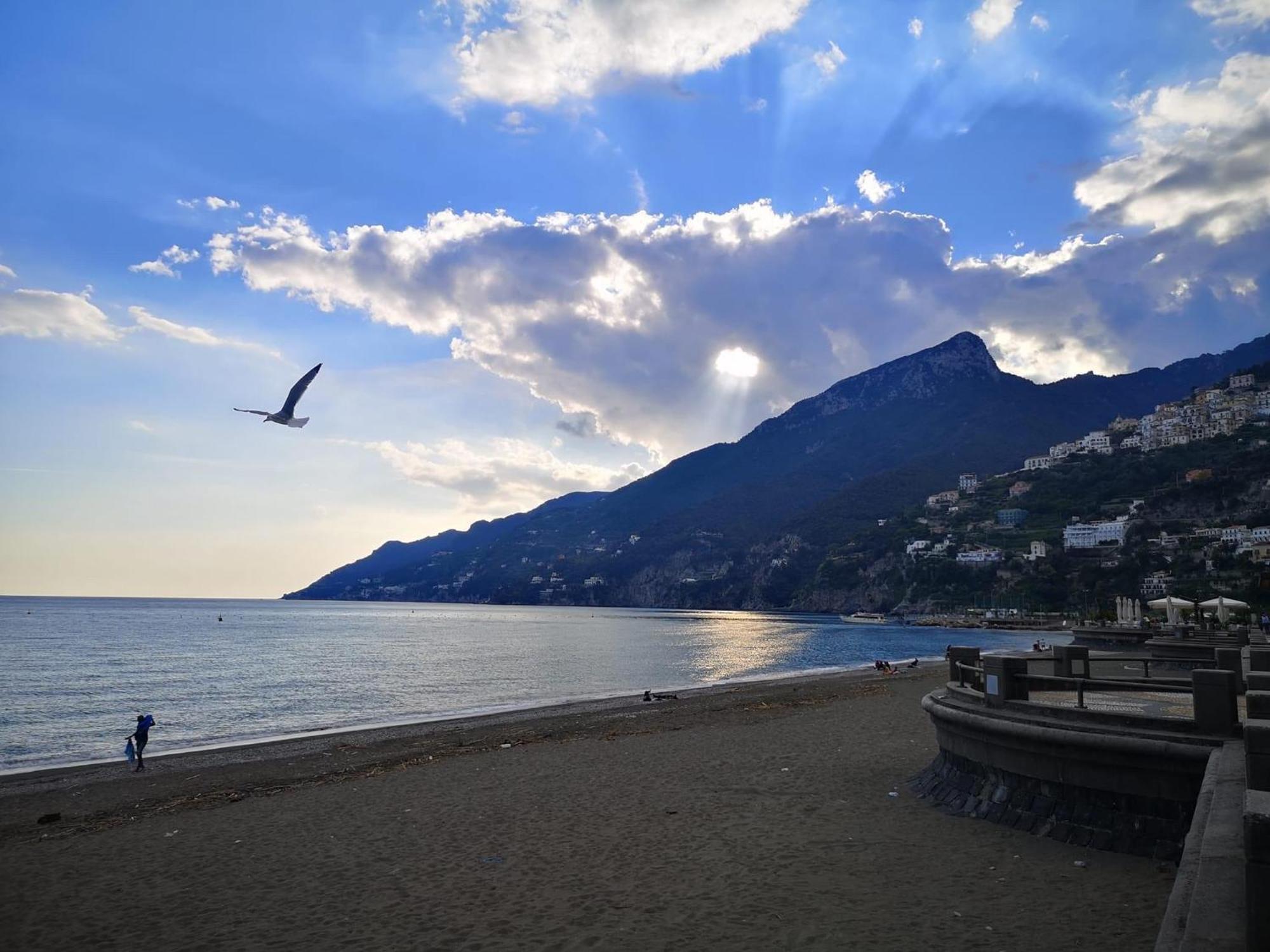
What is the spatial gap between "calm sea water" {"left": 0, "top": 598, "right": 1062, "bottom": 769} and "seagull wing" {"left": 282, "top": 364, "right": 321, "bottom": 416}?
17.0m

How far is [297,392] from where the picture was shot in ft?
61.2

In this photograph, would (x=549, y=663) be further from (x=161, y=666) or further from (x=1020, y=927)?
(x=1020, y=927)

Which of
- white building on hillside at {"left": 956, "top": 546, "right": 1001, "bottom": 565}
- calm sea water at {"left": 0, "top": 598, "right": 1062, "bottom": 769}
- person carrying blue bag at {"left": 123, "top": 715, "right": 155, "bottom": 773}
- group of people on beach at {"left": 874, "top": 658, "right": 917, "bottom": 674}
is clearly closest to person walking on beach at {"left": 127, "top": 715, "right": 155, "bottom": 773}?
person carrying blue bag at {"left": 123, "top": 715, "right": 155, "bottom": 773}

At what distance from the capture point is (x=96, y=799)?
61.8ft

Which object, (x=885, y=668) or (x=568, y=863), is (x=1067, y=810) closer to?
(x=568, y=863)

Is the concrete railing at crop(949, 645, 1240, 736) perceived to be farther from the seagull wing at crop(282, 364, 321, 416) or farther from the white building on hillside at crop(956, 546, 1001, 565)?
the white building on hillside at crop(956, 546, 1001, 565)

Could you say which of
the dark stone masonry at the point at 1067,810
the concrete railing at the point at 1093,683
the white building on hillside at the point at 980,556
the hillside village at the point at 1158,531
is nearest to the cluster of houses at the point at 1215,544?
the hillside village at the point at 1158,531

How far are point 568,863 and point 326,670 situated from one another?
55396 mm

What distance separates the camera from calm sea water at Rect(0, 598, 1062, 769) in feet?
113

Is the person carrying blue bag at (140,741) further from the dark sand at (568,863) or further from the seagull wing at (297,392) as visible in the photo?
the seagull wing at (297,392)

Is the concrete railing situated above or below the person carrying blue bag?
above

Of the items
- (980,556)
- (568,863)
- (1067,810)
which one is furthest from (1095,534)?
(568,863)

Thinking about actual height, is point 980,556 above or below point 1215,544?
below

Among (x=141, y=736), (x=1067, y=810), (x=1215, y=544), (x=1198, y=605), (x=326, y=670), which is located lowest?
(x=326, y=670)
